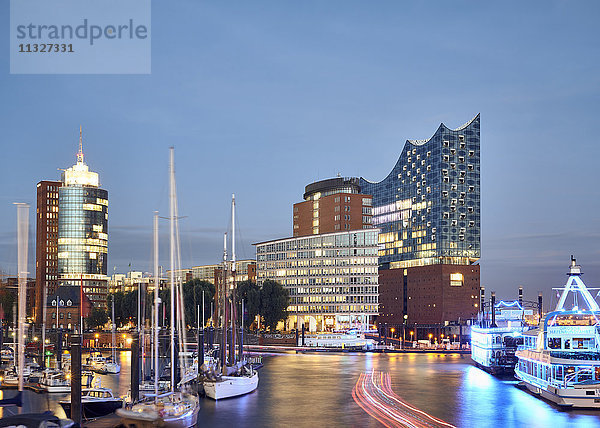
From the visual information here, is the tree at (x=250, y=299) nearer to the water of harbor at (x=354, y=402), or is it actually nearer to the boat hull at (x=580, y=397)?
the water of harbor at (x=354, y=402)

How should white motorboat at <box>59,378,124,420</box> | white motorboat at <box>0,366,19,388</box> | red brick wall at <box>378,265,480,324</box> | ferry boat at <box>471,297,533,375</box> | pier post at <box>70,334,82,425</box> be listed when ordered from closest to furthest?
1. pier post at <box>70,334,82,425</box>
2. white motorboat at <box>59,378,124,420</box>
3. white motorboat at <box>0,366,19,388</box>
4. ferry boat at <box>471,297,533,375</box>
5. red brick wall at <box>378,265,480,324</box>

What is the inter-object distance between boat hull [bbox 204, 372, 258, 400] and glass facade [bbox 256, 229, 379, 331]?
112338 millimetres

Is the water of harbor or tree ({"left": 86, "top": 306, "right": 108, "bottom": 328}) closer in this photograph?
the water of harbor

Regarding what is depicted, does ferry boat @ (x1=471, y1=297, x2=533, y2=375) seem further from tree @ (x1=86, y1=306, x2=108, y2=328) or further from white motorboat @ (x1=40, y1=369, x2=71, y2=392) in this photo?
tree @ (x1=86, y1=306, x2=108, y2=328)

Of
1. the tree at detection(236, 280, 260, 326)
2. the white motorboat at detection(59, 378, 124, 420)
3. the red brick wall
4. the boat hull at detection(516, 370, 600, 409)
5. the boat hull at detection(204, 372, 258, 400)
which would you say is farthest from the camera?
the red brick wall

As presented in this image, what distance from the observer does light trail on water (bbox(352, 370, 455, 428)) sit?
5662 centimetres

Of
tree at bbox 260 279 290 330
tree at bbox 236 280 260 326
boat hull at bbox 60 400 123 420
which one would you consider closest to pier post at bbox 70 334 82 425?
boat hull at bbox 60 400 123 420

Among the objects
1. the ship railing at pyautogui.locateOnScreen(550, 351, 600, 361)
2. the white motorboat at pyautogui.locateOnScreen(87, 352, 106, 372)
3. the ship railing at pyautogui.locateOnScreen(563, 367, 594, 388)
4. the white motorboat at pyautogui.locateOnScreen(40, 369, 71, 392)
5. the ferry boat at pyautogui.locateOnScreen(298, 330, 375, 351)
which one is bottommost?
the ferry boat at pyautogui.locateOnScreen(298, 330, 375, 351)

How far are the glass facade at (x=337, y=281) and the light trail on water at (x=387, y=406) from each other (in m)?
96.6

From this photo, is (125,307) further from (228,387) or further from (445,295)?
(228,387)

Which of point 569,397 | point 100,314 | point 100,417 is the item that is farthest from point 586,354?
point 100,314

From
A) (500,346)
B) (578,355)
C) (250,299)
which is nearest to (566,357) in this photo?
(578,355)

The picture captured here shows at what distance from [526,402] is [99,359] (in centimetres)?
6446

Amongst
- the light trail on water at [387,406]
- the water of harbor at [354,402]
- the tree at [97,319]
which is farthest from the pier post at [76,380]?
the tree at [97,319]
